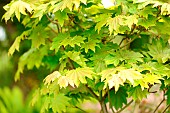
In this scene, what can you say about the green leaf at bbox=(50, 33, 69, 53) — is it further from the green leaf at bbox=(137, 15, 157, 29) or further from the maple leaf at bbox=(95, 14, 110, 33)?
the green leaf at bbox=(137, 15, 157, 29)

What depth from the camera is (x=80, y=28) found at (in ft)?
6.49

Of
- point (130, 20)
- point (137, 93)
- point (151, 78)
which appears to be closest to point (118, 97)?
point (137, 93)

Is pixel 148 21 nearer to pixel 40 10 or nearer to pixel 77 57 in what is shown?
pixel 77 57

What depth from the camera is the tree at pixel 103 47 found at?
160cm

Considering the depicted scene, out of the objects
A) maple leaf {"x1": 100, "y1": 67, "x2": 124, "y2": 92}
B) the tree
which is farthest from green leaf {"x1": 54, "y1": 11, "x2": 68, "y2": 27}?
maple leaf {"x1": 100, "y1": 67, "x2": 124, "y2": 92}

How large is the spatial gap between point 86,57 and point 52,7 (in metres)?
0.31

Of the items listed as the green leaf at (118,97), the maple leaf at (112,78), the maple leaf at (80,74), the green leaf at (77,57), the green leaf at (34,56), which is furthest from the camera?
the green leaf at (34,56)

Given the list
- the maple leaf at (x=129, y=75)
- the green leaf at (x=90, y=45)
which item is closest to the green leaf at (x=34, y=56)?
the green leaf at (x=90, y=45)

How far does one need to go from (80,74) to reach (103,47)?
248mm

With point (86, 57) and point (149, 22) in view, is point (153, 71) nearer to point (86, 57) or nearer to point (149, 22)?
point (149, 22)

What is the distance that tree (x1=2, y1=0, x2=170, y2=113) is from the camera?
160 centimetres

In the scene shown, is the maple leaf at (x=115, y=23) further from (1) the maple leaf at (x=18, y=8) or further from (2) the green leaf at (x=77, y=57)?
(1) the maple leaf at (x=18, y=8)

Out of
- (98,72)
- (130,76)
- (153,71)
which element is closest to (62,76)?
(98,72)

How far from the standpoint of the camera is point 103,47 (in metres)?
1.80
